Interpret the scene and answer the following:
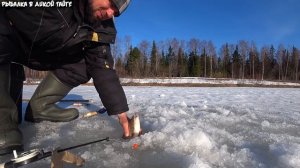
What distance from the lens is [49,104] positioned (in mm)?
2996

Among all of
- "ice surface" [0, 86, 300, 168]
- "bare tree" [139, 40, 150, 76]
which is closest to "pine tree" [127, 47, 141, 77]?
"bare tree" [139, 40, 150, 76]

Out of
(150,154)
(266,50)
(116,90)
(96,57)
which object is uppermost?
(266,50)

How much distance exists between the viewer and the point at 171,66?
5306cm

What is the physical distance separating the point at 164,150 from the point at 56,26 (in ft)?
3.71

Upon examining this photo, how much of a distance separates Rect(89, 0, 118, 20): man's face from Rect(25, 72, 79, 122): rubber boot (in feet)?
3.55

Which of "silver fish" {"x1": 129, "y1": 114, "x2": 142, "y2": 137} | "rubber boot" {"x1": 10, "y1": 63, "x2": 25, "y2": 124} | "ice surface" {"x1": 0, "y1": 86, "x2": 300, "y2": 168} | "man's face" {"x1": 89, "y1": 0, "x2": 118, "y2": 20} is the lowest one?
"ice surface" {"x1": 0, "y1": 86, "x2": 300, "y2": 168}

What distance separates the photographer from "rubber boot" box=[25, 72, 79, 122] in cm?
292

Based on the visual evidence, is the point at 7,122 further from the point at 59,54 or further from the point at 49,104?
the point at 49,104

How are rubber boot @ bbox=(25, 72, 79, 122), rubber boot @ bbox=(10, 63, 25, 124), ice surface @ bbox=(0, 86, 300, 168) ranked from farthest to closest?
rubber boot @ bbox=(25, 72, 79, 122)
rubber boot @ bbox=(10, 63, 25, 124)
ice surface @ bbox=(0, 86, 300, 168)

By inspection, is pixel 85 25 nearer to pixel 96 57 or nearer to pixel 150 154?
pixel 96 57

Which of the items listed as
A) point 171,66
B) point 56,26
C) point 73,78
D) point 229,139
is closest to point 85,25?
point 56,26

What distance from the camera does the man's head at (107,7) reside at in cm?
208

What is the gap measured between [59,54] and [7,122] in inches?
33.6

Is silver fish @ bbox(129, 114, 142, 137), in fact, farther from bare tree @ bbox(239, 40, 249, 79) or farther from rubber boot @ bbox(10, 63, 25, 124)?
bare tree @ bbox(239, 40, 249, 79)
